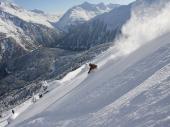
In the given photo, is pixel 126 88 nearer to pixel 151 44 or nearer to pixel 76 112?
pixel 76 112

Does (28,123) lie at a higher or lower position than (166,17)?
lower

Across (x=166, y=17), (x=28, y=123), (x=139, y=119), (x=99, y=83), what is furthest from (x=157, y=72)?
(x=166, y=17)

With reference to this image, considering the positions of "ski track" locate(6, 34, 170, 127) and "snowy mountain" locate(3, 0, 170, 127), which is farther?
"ski track" locate(6, 34, 170, 127)

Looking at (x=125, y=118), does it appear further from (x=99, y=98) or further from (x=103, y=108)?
(x=99, y=98)

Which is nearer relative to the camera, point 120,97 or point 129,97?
point 129,97

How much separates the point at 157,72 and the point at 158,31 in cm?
990

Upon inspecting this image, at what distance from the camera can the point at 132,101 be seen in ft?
55.0

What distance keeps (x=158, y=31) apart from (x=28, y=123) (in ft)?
39.2

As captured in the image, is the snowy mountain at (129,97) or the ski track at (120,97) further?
the ski track at (120,97)

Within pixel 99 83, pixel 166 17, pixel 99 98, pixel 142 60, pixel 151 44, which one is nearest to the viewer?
pixel 99 98

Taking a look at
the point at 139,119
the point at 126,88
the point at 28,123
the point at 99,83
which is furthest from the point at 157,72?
the point at 28,123

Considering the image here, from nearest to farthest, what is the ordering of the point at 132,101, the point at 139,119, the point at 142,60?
1. the point at 139,119
2. the point at 132,101
3. the point at 142,60

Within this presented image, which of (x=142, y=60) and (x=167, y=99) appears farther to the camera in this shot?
(x=142, y=60)

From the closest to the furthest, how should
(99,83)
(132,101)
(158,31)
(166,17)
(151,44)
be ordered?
(132,101), (99,83), (151,44), (158,31), (166,17)
